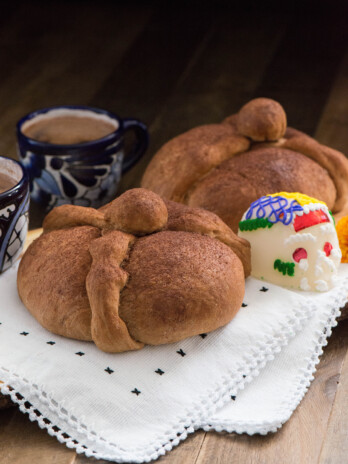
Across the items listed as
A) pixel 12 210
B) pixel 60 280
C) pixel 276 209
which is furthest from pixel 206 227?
pixel 12 210

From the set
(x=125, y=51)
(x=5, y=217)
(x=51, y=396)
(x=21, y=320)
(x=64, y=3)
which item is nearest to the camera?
Result: (x=51, y=396)

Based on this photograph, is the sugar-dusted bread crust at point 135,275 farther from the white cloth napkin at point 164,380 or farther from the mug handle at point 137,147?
the mug handle at point 137,147

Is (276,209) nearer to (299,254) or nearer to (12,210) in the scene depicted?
(299,254)

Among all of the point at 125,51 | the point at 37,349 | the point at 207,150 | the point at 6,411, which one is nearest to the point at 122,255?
the point at 37,349

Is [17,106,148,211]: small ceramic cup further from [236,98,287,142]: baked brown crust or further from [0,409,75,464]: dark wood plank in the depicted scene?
[0,409,75,464]: dark wood plank

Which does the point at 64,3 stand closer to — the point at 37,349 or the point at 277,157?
the point at 277,157

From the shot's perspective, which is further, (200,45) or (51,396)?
(200,45)

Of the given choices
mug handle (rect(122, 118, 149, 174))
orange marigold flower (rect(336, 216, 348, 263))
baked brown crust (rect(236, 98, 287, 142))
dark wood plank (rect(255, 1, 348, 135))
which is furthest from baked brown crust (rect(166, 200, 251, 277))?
dark wood plank (rect(255, 1, 348, 135))
